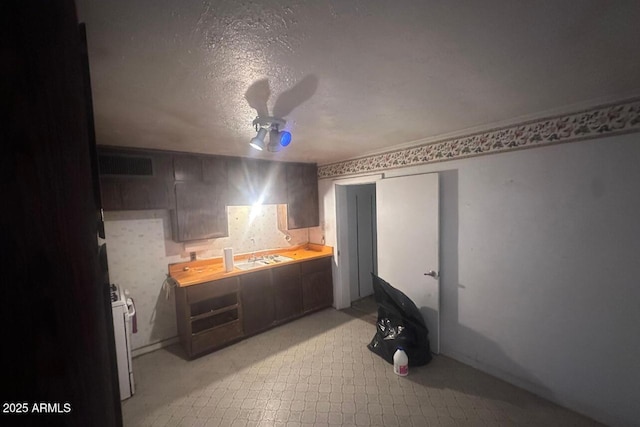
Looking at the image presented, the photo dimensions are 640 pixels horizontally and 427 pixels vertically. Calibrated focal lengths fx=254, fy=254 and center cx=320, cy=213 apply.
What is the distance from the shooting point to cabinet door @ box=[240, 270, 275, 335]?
2.89 m

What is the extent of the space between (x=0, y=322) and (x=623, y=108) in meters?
2.70

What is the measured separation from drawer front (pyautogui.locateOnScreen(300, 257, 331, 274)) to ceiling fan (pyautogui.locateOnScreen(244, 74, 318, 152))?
200cm

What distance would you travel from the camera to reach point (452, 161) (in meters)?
2.34

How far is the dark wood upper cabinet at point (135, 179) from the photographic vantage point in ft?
7.65

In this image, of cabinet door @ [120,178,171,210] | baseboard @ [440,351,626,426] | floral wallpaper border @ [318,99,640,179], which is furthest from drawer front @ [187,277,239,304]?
baseboard @ [440,351,626,426]

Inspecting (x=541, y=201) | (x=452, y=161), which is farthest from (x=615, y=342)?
(x=452, y=161)

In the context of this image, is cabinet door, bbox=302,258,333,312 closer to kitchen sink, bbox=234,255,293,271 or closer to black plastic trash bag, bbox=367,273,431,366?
kitchen sink, bbox=234,255,293,271

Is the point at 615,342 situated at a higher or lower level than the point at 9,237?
lower

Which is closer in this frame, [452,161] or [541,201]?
[541,201]

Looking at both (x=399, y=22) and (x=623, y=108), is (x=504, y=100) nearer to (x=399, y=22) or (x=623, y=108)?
(x=623, y=108)

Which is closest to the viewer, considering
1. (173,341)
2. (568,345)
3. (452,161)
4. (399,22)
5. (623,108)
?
(399,22)

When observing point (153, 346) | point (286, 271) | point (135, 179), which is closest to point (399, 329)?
point (286, 271)

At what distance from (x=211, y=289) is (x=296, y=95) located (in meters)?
2.18

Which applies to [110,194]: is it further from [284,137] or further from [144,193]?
[284,137]
